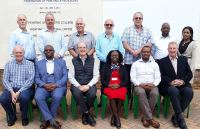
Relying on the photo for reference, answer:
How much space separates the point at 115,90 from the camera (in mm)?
4648

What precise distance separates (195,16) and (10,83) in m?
4.05

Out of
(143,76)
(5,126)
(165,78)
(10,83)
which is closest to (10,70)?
(10,83)

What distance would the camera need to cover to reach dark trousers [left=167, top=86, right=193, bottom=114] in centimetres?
451

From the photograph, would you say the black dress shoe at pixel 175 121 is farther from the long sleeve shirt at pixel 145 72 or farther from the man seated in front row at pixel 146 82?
the long sleeve shirt at pixel 145 72

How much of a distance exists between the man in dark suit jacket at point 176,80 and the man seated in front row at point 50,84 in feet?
5.84

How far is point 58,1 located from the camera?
18.8 ft

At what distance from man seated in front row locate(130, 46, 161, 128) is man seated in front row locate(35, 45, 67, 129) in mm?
1273

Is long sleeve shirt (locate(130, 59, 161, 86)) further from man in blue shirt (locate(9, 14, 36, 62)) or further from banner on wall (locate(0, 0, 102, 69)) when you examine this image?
man in blue shirt (locate(9, 14, 36, 62))

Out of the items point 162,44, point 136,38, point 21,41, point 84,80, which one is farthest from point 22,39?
point 162,44

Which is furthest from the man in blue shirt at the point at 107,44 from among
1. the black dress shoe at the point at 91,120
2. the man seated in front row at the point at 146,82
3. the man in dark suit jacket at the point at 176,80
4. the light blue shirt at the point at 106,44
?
the black dress shoe at the point at 91,120

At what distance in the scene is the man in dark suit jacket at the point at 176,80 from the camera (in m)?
4.54

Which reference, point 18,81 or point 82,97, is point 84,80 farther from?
point 18,81

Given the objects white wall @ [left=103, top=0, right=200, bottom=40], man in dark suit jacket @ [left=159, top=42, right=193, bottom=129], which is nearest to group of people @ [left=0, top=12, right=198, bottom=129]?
man in dark suit jacket @ [left=159, top=42, right=193, bottom=129]

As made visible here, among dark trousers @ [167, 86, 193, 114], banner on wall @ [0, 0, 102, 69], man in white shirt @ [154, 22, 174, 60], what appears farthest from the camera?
banner on wall @ [0, 0, 102, 69]
